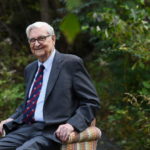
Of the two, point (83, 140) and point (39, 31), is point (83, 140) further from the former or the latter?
point (39, 31)

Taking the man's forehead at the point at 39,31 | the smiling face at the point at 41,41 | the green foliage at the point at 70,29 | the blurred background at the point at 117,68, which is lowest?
the blurred background at the point at 117,68

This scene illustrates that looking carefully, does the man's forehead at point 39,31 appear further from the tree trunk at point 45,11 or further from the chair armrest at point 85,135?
the tree trunk at point 45,11

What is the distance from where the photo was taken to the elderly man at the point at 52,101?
10.0 feet

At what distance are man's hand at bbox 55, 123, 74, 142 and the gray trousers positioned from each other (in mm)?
170

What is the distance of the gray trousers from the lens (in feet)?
10.0

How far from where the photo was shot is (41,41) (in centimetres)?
321

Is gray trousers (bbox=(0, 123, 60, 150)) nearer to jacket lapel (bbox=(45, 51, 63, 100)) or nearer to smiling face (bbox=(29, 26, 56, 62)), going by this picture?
jacket lapel (bbox=(45, 51, 63, 100))

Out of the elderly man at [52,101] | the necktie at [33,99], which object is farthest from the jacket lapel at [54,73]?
the necktie at [33,99]

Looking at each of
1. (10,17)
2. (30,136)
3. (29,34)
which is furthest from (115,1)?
(10,17)

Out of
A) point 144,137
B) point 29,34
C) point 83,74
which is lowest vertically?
point 144,137

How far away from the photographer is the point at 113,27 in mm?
4719

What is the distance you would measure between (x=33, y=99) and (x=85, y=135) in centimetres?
51

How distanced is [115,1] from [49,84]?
7.56 ft

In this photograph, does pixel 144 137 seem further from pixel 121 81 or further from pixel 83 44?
pixel 83 44
